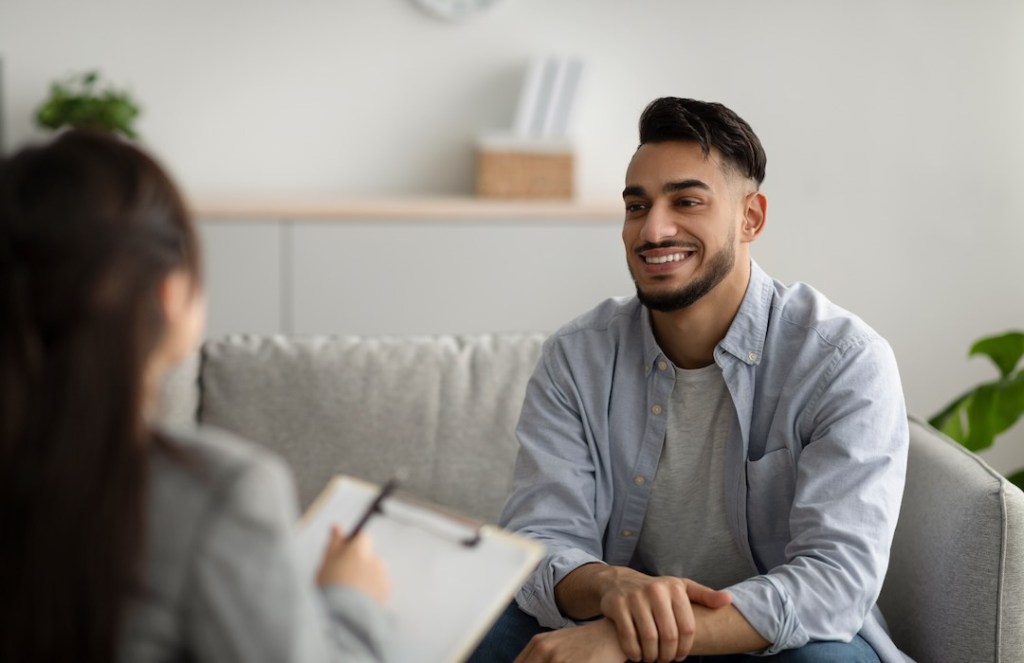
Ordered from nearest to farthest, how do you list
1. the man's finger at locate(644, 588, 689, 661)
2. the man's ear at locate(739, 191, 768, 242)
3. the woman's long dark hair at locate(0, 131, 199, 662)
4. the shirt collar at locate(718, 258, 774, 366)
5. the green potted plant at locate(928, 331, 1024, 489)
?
the woman's long dark hair at locate(0, 131, 199, 662)
the man's finger at locate(644, 588, 689, 661)
the shirt collar at locate(718, 258, 774, 366)
the man's ear at locate(739, 191, 768, 242)
the green potted plant at locate(928, 331, 1024, 489)

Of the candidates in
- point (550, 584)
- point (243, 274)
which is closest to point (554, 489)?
point (550, 584)

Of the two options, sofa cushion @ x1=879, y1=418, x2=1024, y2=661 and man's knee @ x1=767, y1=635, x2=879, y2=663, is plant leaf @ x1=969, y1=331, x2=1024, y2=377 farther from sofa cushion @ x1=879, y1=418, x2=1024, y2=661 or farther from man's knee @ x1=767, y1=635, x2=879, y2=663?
man's knee @ x1=767, y1=635, x2=879, y2=663

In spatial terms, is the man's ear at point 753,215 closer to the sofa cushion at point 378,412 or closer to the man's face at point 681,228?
the man's face at point 681,228

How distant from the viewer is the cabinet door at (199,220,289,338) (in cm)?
325

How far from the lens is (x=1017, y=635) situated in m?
1.71

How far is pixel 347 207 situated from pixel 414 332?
1.33 feet

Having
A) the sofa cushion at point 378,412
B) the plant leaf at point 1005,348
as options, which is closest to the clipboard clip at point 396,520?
the sofa cushion at point 378,412

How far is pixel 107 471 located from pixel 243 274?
2.44 metres

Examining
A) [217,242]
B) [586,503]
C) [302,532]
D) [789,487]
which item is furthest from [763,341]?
[217,242]

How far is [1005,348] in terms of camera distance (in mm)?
2596

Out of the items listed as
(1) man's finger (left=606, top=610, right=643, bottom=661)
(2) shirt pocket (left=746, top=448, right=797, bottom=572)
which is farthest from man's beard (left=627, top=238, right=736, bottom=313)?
(1) man's finger (left=606, top=610, right=643, bottom=661)

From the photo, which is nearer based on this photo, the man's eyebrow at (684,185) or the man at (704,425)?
the man at (704,425)

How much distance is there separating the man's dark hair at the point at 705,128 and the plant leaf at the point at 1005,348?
3.28 ft

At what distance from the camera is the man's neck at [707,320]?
1.88 metres
